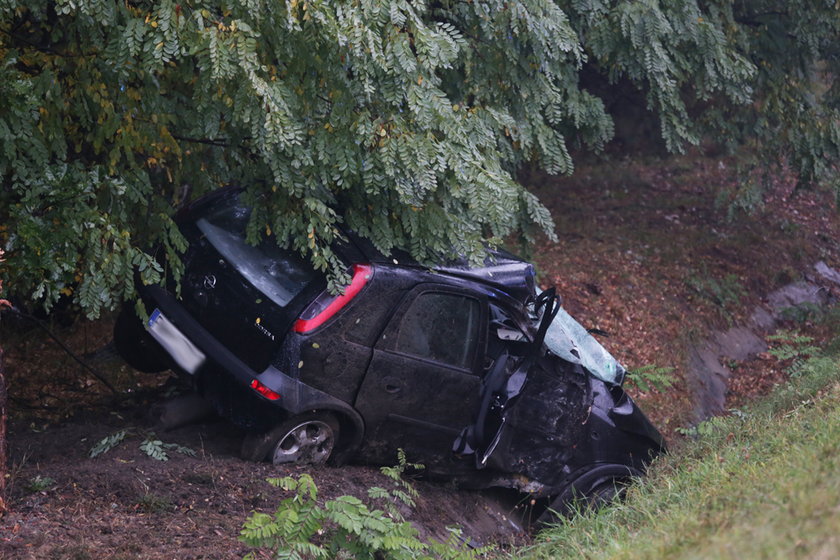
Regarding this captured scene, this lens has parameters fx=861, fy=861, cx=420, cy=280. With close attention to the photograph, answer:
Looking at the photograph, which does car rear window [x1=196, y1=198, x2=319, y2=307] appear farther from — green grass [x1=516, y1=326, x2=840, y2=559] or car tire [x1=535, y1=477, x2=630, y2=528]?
car tire [x1=535, y1=477, x2=630, y2=528]

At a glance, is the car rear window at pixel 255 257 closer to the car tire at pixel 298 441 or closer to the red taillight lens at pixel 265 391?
the red taillight lens at pixel 265 391

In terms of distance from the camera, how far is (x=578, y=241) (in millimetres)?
13469

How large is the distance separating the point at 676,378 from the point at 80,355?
6396 millimetres

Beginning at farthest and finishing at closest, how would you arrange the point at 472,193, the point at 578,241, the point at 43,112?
1. the point at 578,241
2. the point at 472,193
3. the point at 43,112

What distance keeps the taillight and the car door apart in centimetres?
34

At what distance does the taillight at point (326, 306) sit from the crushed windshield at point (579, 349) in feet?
5.38

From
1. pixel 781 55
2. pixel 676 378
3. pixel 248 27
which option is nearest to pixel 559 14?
pixel 248 27

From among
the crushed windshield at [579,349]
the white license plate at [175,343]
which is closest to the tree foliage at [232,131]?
the white license plate at [175,343]

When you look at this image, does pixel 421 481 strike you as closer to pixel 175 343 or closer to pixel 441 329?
pixel 441 329

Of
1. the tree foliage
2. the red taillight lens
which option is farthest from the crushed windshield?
the red taillight lens

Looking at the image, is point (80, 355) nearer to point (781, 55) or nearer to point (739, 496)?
point (739, 496)

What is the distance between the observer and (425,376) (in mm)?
5750

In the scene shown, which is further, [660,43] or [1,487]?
[660,43]

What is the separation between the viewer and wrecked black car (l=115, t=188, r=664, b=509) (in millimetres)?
5352
